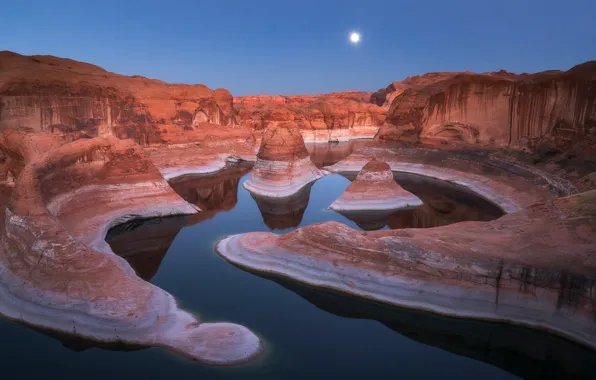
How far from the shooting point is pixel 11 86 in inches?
966

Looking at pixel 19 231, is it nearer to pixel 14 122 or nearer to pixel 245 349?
pixel 245 349

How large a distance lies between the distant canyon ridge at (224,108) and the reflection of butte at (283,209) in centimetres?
655

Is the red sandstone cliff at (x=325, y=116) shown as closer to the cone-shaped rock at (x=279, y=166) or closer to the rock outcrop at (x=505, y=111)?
the rock outcrop at (x=505, y=111)

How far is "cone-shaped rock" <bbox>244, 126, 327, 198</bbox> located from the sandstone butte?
0.36ft

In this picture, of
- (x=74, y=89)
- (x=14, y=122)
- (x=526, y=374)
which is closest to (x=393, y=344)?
(x=526, y=374)

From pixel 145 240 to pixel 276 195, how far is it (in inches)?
386

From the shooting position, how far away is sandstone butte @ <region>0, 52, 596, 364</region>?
9547mm

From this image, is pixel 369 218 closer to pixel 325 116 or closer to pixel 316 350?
pixel 316 350

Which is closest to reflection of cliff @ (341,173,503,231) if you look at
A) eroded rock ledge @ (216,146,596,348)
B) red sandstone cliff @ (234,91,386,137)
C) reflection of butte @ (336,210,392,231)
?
reflection of butte @ (336,210,392,231)

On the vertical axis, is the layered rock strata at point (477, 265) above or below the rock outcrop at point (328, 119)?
below

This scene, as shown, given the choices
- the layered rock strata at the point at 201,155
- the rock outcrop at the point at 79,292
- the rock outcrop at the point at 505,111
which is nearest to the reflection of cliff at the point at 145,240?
the rock outcrop at the point at 79,292

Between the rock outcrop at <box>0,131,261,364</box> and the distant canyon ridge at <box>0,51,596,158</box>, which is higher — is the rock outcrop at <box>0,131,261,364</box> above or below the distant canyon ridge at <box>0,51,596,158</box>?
below

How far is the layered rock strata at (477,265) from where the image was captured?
365 inches

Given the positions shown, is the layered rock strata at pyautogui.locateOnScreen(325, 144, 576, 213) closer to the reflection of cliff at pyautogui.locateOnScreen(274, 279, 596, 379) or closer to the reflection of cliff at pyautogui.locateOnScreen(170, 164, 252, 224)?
the reflection of cliff at pyautogui.locateOnScreen(170, 164, 252, 224)
